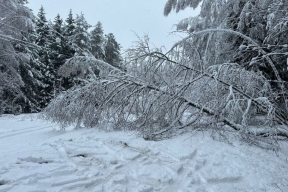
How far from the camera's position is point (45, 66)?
17703 mm

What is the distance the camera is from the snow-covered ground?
99.0 inches

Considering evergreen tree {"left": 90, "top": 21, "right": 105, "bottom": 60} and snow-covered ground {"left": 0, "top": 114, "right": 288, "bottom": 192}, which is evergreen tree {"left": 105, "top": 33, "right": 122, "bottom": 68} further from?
snow-covered ground {"left": 0, "top": 114, "right": 288, "bottom": 192}

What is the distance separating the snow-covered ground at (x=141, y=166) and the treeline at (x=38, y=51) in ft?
20.7

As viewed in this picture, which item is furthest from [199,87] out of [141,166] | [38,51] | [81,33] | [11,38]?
[38,51]

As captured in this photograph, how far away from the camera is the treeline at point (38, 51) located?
9.30 meters

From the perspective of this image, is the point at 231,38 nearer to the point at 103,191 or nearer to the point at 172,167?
the point at 172,167

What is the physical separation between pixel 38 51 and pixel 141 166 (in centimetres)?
1852

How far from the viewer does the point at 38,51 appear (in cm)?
1828

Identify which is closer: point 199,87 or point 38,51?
point 199,87

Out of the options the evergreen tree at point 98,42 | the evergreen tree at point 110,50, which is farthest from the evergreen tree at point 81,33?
the evergreen tree at point 110,50

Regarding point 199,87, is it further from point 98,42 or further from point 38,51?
point 98,42

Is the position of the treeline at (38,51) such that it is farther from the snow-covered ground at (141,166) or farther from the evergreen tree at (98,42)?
the snow-covered ground at (141,166)

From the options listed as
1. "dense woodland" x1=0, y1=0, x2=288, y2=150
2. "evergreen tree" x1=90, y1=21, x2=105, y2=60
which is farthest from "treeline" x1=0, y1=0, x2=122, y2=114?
"dense woodland" x1=0, y1=0, x2=288, y2=150

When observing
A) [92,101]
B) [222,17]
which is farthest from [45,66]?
[222,17]
